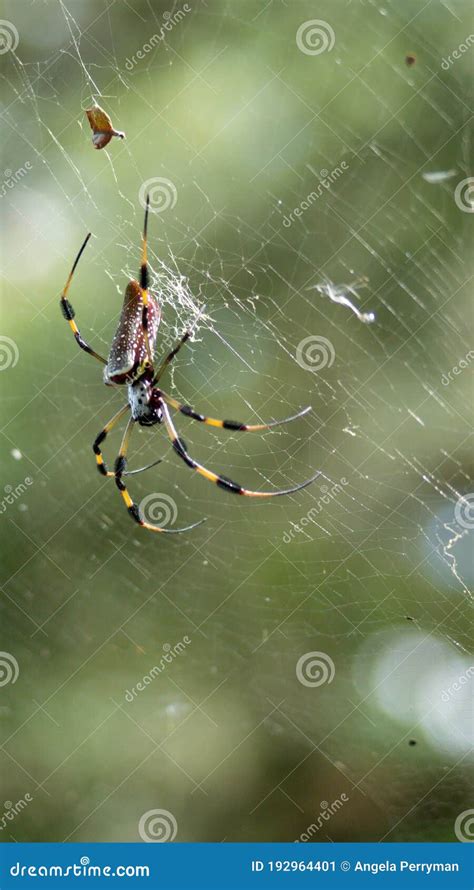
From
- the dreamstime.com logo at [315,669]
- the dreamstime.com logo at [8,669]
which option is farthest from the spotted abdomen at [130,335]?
the dreamstime.com logo at [8,669]

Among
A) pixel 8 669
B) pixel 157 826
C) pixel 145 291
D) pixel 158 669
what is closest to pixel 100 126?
pixel 145 291

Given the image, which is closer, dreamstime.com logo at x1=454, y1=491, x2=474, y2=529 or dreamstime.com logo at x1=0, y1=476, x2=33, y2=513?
dreamstime.com logo at x1=454, y1=491, x2=474, y2=529

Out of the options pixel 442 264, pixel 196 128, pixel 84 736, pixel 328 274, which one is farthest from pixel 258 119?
pixel 84 736

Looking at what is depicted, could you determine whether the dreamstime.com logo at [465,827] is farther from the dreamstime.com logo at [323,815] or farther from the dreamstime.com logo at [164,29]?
the dreamstime.com logo at [164,29]

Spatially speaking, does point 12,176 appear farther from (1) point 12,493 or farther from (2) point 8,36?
(1) point 12,493

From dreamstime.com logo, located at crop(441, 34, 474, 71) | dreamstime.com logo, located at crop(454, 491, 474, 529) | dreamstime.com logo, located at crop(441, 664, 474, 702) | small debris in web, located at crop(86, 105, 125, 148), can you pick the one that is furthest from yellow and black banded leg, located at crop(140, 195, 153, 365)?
dreamstime.com logo, located at crop(441, 34, 474, 71)

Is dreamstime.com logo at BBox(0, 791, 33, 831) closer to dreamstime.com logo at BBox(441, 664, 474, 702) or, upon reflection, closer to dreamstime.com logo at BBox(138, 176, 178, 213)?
dreamstime.com logo at BBox(441, 664, 474, 702)
